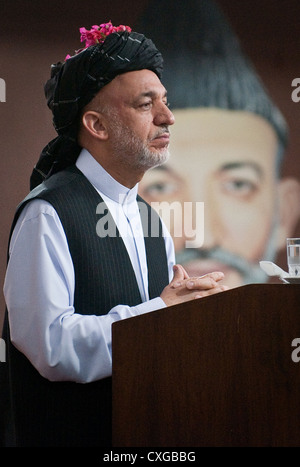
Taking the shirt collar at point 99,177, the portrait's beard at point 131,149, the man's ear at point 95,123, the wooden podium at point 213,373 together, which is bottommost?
the wooden podium at point 213,373

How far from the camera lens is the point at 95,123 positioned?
196cm

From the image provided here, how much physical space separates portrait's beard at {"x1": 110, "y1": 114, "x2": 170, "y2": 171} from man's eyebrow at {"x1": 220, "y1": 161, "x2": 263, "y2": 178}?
1766mm

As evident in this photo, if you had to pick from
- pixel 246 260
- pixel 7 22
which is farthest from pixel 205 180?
pixel 7 22

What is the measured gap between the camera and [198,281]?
1.53m

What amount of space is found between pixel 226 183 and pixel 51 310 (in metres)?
2.27

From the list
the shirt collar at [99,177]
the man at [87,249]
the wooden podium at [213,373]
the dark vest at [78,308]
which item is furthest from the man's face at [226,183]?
the wooden podium at [213,373]

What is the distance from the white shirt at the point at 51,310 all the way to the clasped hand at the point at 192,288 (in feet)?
0.11

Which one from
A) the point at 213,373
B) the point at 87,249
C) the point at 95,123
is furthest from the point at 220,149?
the point at 213,373

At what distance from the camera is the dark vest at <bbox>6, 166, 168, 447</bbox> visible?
1614 millimetres

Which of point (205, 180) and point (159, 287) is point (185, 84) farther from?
point (159, 287)

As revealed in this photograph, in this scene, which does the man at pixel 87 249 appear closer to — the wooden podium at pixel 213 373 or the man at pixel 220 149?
the wooden podium at pixel 213 373

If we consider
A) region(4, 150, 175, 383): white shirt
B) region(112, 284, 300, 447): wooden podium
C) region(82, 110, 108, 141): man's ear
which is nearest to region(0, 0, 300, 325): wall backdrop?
region(82, 110, 108, 141): man's ear

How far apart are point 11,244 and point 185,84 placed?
2193mm

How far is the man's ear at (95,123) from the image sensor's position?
1.95m
